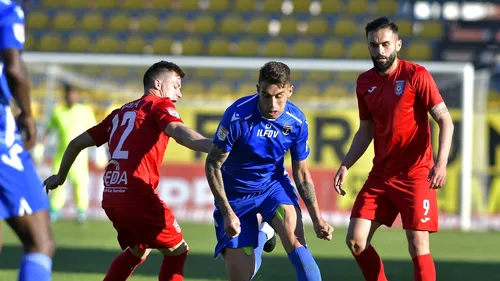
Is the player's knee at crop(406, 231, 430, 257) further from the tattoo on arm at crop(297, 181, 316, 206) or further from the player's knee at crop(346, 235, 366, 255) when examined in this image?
the tattoo on arm at crop(297, 181, 316, 206)

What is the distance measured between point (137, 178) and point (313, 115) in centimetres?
1147

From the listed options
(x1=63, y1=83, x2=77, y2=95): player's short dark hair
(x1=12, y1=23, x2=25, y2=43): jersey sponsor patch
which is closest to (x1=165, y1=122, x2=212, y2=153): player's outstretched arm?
(x1=12, y1=23, x2=25, y2=43): jersey sponsor patch

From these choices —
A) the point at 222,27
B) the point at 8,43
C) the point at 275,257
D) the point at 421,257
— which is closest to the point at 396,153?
the point at 421,257

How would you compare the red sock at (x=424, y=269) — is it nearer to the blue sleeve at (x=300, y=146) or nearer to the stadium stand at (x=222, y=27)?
the blue sleeve at (x=300, y=146)

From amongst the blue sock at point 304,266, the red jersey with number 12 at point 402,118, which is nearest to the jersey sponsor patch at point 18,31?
the blue sock at point 304,266

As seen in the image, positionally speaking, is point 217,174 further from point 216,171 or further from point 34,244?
point 34,244

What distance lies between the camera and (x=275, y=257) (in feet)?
37.7

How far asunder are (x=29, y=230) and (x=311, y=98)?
44.7 ft

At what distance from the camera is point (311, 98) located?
18281mm

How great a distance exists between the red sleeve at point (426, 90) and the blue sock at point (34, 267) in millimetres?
3236

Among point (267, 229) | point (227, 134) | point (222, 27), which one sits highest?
point (222, 27)

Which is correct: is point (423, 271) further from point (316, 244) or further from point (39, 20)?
point (39, 20)

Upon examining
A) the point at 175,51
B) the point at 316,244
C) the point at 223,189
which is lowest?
the point at 316,244

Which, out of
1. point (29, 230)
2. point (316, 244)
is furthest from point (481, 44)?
point (29, 230)
